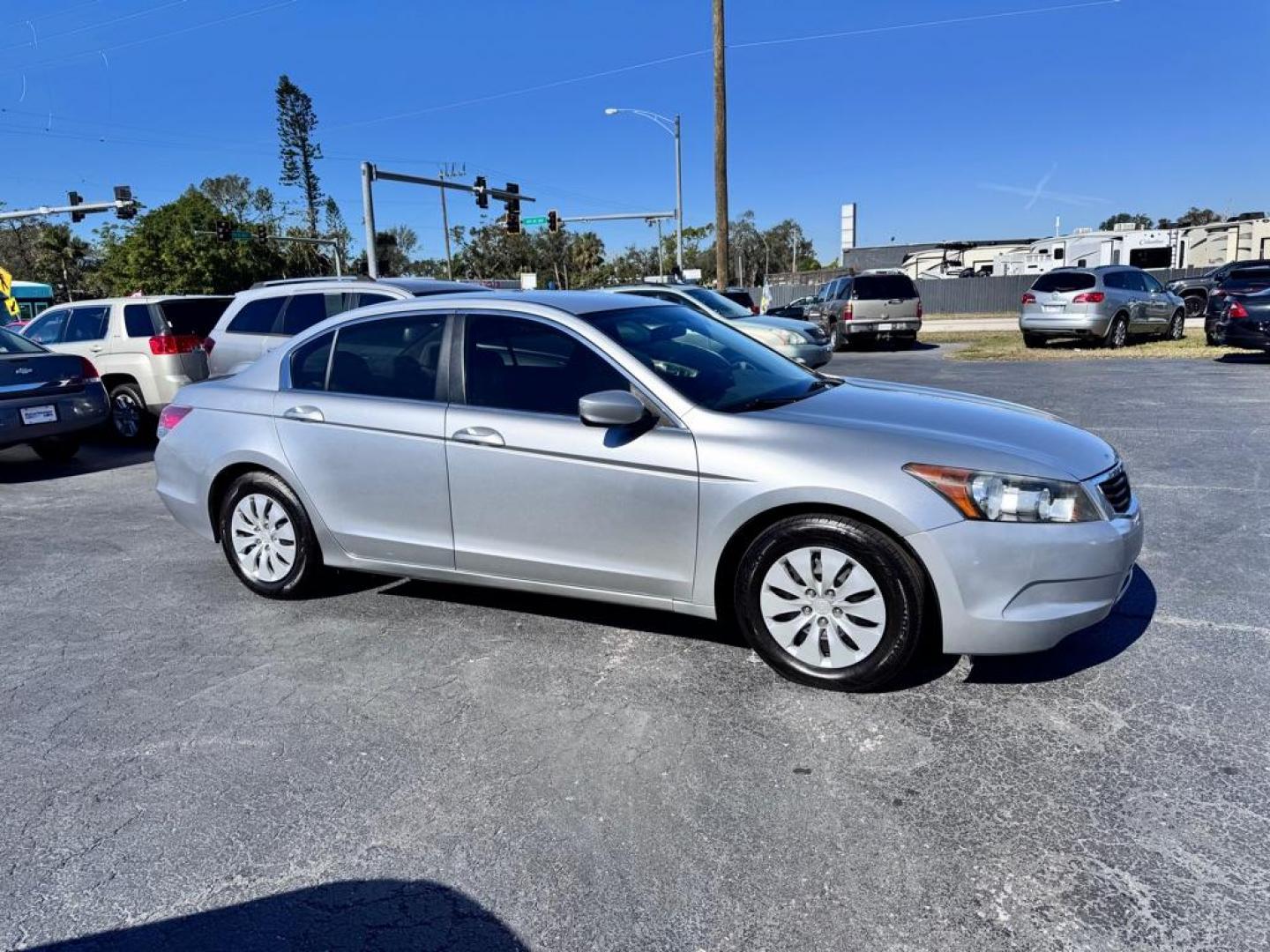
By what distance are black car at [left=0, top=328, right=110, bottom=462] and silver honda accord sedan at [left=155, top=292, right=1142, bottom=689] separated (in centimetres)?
468

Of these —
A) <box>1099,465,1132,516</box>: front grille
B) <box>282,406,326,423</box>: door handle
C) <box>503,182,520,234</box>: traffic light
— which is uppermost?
<box>503,182,520,234</box>: traffic light

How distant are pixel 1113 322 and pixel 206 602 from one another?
17.6 meters

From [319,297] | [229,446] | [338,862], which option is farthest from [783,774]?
[319,297]

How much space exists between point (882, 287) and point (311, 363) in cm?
1779

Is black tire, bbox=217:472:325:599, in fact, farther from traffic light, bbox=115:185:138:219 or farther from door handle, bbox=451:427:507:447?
traffic light, bbox=115:185:138:219

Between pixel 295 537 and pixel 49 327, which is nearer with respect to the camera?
pixel 295 537

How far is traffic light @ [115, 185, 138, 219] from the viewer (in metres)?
33.8

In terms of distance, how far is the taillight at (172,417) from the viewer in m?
5.07

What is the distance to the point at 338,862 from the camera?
263 centimetres

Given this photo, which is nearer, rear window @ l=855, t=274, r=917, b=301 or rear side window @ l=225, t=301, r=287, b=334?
rear side window @ l=225, t=301, r=287, b=334

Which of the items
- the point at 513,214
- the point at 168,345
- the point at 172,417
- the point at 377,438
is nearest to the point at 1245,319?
the point at 377,438

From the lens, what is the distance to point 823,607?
349 cm

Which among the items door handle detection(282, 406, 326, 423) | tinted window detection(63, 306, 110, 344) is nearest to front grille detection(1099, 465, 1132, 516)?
door handle detection(282, 406, 326, 423)

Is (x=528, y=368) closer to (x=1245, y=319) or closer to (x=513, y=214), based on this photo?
(x=1245, y=319)
